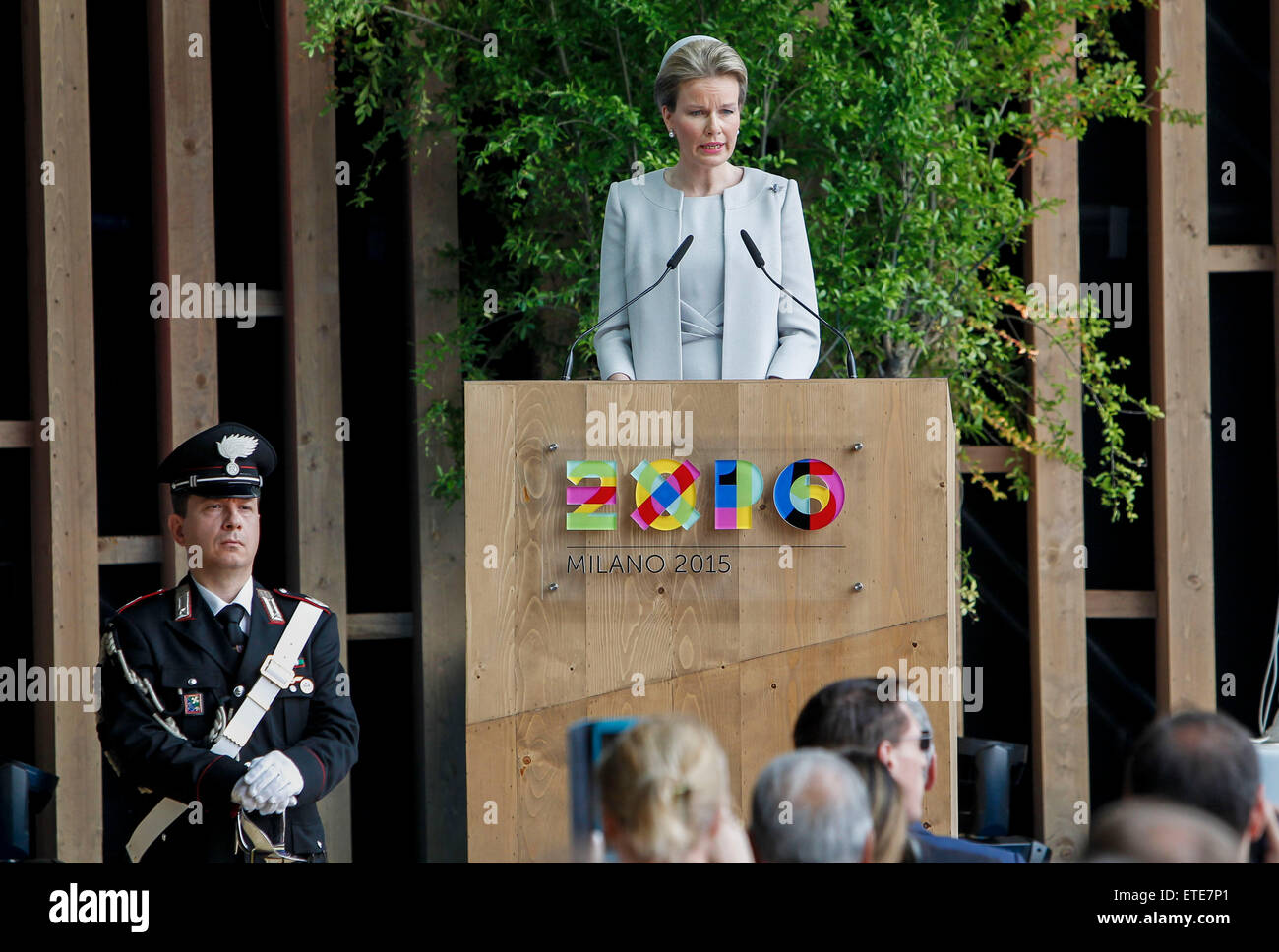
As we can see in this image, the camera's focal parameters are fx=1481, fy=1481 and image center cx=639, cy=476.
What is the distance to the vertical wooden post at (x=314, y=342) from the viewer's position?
4.84 metres

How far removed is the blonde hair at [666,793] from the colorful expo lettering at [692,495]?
101 centimetres

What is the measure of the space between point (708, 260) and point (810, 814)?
170 cm

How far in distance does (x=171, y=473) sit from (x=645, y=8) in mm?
2029

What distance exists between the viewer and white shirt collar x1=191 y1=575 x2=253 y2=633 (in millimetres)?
2664

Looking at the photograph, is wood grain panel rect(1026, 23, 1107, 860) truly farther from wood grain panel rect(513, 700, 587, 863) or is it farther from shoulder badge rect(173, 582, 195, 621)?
shoulder badge rect(173, 582, 195, 621)

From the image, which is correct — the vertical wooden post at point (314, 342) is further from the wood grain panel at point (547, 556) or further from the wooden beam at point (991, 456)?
the wood grain panel at point (547, 556)

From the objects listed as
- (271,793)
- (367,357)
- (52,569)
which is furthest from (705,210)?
(52,569)

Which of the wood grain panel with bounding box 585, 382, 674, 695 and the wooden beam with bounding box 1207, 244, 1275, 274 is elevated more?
the wooden beam with bounding box 1207, 244, 1275, 274

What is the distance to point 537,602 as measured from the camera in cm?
233

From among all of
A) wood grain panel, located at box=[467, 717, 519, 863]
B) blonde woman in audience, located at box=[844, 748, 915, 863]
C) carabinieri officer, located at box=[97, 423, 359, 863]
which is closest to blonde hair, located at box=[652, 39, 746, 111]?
carabinieri officer, located at box=[97, 423, 359, 863]

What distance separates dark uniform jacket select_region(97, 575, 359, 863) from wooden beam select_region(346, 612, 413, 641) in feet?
7.43
